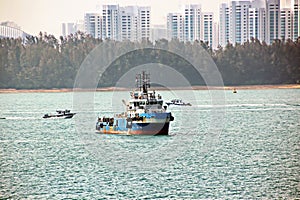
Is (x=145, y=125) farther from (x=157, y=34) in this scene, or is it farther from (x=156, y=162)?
(x=157, y=34)

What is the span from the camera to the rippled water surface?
38.6 metres

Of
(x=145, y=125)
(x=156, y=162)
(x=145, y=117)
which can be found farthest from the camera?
(x=145, y=125)

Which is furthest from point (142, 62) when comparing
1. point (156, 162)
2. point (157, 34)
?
point (156, 162)

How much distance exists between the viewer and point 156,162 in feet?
159

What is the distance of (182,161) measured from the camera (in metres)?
48.6

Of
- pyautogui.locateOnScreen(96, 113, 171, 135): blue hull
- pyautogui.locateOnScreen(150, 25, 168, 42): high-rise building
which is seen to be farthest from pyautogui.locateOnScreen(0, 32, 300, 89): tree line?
pyautogui.locateOnScreen(96, 113, 171, 135): blue hull

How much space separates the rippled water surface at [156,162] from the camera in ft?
127

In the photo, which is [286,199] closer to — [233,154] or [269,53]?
[233,154]

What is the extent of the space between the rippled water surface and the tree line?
88570 millimetres

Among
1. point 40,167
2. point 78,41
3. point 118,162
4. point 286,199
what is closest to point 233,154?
point 118,162

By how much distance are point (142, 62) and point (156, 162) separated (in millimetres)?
120913

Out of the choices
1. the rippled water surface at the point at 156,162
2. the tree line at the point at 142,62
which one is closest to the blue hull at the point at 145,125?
the rippled water surface at the point at 156,162

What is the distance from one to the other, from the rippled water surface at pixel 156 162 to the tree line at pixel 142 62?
88570 millimetres

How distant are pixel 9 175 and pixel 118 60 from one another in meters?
123
